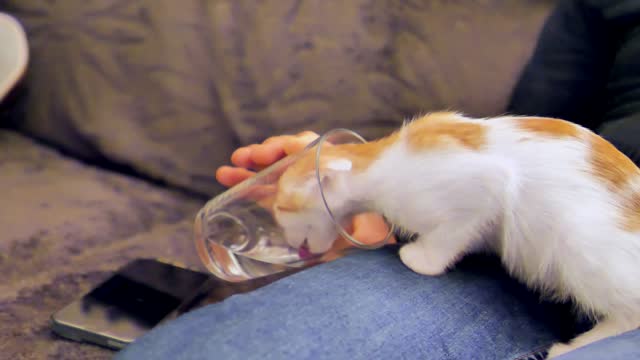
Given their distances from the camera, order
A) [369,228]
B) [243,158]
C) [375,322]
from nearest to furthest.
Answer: [375,322] < [369,228] < [243,158]

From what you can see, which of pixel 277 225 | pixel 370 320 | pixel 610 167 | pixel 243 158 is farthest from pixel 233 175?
pixel 610 167

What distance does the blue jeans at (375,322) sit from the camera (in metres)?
0.60

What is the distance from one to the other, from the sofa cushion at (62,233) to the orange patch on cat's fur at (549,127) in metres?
0.58

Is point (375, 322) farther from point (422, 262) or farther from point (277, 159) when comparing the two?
point (277, 159)

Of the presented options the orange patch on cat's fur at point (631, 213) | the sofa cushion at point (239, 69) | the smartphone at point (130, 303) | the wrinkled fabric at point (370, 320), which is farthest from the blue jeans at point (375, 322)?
the sofa cushion at point (239, 69)

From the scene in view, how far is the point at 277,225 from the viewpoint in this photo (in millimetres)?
826

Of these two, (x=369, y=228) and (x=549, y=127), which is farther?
(x=369, y=228)

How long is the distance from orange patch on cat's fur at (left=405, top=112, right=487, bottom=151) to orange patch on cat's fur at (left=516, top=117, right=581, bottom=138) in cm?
5

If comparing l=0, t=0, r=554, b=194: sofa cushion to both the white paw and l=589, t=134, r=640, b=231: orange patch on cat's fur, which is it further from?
the white paw

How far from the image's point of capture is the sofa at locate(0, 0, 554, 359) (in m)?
1.05

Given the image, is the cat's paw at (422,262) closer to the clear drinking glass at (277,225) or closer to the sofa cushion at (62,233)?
the clear drinking glass at (277,225)

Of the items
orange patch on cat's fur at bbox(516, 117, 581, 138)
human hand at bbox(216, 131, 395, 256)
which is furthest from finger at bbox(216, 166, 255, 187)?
orange patch on cat's fur at bbox(516, 117, 581, 138)

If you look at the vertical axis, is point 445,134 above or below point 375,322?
above

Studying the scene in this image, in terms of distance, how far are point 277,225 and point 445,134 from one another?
0.24m
